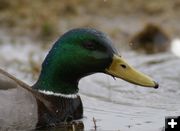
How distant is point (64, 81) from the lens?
7203 mm

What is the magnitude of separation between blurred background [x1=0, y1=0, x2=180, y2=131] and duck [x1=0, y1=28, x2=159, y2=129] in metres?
0.28

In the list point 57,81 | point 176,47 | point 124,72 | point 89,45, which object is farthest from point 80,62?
point 176,47

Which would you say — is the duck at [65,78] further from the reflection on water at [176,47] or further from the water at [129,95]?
the reflection on water at [176,47]

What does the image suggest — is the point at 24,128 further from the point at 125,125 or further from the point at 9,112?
the point at 125,125

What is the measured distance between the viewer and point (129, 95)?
8195 millimetres

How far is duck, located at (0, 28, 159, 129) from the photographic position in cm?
688

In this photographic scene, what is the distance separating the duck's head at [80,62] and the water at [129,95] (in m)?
0.36

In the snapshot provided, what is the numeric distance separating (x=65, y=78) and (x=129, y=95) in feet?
3.89

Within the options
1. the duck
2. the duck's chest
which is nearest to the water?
the duck's chest

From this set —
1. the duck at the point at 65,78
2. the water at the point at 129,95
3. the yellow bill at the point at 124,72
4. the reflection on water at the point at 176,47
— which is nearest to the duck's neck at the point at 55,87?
the duck at the point at 65,78

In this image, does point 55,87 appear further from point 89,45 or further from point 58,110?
point 89,45

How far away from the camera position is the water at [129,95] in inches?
279

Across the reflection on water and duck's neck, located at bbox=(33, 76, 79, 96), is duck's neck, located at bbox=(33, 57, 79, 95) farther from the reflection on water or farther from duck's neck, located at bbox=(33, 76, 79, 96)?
the reflection on water

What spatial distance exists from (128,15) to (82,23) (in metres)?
1.04
